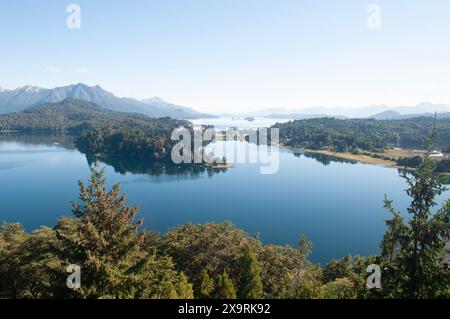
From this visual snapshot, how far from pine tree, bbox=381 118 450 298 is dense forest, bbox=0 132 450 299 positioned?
0.03 meters

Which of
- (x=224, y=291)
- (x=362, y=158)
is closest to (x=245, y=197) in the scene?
(x=224, y=291)

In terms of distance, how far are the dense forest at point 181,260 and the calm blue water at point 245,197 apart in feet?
83.2

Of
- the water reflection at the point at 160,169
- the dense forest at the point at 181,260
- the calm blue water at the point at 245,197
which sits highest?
the dense forest at the point at 181,260

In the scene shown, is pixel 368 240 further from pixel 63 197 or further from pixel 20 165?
pixel 20 165

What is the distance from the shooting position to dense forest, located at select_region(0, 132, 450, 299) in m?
11.2

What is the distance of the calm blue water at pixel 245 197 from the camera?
56281 millimetres

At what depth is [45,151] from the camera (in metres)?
142

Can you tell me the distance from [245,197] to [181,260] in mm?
50515

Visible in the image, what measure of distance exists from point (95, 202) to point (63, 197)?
6529cm

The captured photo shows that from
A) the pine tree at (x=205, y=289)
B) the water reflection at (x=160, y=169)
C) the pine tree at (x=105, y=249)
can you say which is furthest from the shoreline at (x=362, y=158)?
the pine tree at (x=105, y=249)

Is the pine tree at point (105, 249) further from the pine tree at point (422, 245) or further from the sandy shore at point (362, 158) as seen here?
the sandy shore at point (362, 158)

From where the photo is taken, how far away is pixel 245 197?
76.6 m
